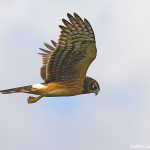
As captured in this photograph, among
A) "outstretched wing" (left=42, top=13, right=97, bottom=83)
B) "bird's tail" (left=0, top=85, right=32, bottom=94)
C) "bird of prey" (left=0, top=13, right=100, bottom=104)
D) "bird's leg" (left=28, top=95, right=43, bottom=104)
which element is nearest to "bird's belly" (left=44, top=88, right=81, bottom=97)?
"bird of prey" (left=0, top=13, right=100, bottom=104)

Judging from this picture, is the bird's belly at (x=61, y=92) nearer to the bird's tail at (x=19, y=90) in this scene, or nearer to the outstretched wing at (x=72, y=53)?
the outstretched wing at (x=72, y=53)

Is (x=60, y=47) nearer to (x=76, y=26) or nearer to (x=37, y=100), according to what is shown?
(x=76, y=26)

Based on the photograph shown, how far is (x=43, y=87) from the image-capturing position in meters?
14.0

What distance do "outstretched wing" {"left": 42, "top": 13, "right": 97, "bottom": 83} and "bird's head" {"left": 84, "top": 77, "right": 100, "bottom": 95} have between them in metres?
0.24

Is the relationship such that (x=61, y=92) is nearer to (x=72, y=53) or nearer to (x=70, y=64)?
(x=70, y=64)

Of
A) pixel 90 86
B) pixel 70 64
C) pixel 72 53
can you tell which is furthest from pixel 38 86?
pixel 90 86

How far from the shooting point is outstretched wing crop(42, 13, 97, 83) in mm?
12805

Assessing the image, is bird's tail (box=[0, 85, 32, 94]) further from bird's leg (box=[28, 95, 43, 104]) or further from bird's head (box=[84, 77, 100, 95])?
bird's head (box=[84, 77, 100, 95])

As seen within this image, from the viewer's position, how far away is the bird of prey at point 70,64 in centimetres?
1288

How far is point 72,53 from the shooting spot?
13484 mm

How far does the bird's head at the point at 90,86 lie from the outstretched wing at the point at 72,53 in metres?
0.24

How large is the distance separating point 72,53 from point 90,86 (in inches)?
58.1

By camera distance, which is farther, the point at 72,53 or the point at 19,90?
the point at 19,90

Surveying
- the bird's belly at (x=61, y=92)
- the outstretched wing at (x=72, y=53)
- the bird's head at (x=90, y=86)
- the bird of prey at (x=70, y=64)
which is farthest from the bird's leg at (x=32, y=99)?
the bird's head at (x=90, y=86)
